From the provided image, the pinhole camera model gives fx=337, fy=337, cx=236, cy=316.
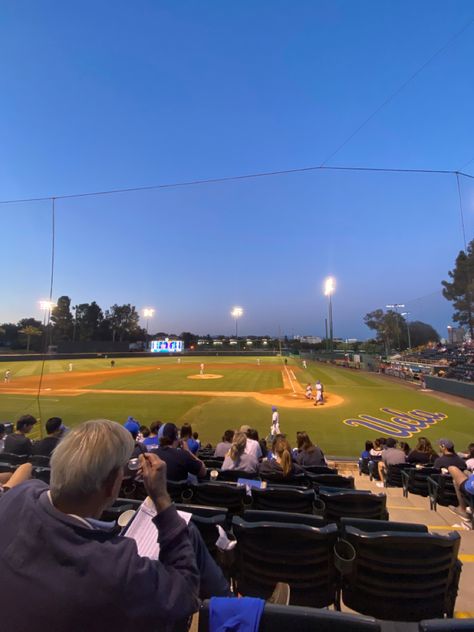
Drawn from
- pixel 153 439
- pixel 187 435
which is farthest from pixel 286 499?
pixel 153 439

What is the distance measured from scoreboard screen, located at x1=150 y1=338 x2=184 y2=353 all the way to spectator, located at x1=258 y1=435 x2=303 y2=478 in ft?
203

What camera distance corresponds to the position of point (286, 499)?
14.0 feet

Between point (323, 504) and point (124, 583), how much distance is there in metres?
3.67

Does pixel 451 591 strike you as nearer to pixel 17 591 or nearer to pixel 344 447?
pixel 17 591

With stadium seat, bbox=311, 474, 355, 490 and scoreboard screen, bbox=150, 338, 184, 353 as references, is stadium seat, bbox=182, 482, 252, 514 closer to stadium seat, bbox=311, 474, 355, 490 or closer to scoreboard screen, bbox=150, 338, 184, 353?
stadium seat, bbox=311, 474, 355, 490

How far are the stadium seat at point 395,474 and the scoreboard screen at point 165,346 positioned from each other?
60.7 metres

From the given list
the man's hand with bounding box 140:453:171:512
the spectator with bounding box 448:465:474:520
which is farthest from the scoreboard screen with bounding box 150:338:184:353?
the man's hand with bounding box 140:453:171:512

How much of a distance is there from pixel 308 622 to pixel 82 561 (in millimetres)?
1062

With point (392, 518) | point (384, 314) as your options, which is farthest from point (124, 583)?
point (384, 314)

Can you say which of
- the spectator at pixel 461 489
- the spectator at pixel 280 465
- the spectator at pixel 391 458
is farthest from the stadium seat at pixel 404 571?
the spectator at pixel 391 458

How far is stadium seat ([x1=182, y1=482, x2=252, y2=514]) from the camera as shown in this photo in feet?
13.6

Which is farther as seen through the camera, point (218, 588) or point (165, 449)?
point (165, 449)

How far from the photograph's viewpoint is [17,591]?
3.65 ft

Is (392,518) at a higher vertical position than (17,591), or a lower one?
lower
